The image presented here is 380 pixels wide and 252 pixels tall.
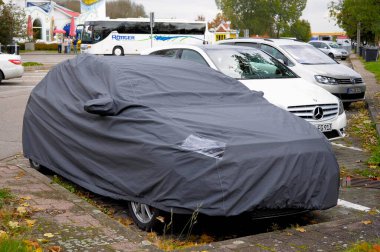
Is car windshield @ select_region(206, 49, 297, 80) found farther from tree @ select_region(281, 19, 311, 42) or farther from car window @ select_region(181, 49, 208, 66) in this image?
tree @ select_region(281, 19, 311, 42)

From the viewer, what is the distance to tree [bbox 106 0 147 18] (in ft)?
364

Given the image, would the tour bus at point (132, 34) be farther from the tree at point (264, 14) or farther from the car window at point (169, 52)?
the car window at point (169, 52)

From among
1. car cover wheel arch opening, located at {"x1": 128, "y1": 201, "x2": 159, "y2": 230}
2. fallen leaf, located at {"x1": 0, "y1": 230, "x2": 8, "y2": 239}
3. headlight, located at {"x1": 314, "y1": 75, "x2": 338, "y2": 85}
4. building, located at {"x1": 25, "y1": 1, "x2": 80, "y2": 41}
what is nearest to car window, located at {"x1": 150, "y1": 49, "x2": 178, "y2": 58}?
headlight, located at {"x1": 314, "y1": 75, "x2": 338, "y2": 85}

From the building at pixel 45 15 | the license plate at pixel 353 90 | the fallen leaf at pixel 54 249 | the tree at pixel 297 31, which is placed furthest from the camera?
the tree at pixel 297 31

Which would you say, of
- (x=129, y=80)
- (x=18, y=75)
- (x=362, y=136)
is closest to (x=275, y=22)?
(x=18, y=75)

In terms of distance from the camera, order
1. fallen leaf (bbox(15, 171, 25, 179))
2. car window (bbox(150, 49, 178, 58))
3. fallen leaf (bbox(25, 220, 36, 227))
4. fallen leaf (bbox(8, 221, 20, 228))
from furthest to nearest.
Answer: car window (bbox(150, 49, 178, 58))
fallen leaf (bbox(15, 171, 25, 179))
fallen leaf (bbox(25, 220, 36, 227))
fallen leaf (bbox(8, 221, 20, 228))

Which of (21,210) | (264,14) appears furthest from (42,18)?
(21,210)

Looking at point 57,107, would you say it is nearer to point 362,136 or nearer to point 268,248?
point 268,248

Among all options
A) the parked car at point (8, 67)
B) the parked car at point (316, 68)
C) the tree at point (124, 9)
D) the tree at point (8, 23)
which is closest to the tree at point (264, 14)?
the tree at point (124, 9)

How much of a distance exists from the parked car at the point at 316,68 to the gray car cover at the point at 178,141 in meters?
7.88

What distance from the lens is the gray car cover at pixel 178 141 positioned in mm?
4992

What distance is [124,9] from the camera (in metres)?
113

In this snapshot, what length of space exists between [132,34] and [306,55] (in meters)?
38.4

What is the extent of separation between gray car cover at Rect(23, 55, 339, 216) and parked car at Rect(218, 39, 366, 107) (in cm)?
788
